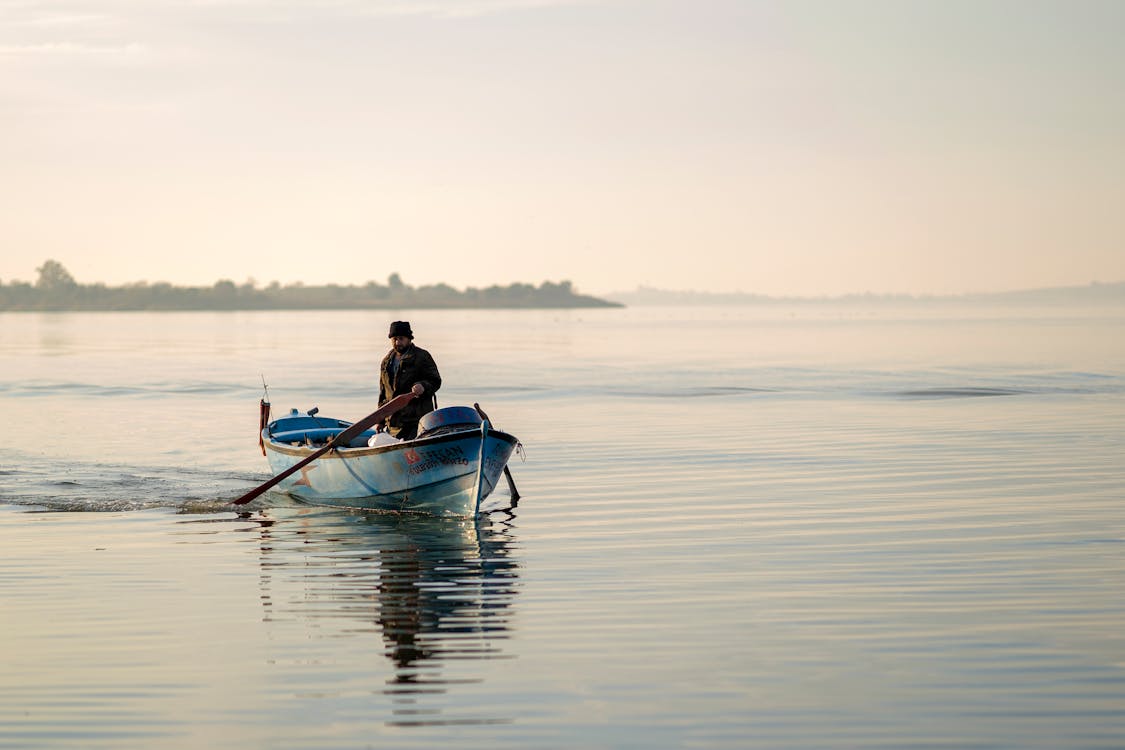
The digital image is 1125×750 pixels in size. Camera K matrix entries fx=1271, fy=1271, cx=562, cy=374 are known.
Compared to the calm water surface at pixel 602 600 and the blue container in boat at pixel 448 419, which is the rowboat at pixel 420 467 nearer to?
the blue container in boat at pixel 448 419

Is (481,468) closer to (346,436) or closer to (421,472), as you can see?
(421,472)

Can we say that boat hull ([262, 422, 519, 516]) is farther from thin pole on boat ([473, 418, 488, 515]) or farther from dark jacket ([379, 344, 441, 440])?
dark jacket ([379, 344, 441, 440])

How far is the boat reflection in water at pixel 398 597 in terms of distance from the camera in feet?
35.0

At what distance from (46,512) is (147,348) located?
8563cm

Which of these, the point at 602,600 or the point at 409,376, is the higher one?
the point at 409,376

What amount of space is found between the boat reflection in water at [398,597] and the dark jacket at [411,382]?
1680 millimetres

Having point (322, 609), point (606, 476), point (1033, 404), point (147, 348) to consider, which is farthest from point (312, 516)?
point (147, 348)

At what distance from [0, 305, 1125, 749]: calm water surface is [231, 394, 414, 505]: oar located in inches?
28.6

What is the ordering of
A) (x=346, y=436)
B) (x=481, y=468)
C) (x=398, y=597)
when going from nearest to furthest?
1. (x=398, y=597)
2. (x=481, y=468)
3. (x=346, y=436)

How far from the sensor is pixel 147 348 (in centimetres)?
10338

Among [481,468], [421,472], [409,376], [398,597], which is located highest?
Answer: [409,376]

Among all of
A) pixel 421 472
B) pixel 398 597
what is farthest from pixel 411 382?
pixel 398 597

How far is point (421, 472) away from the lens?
66.3 ft

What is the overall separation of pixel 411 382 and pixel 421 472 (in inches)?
62.6
